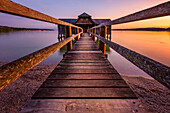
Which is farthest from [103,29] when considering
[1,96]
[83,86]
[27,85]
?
[1,96]

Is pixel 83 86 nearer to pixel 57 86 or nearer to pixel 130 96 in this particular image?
pixel 57 86

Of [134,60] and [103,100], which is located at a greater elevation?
[134,60]

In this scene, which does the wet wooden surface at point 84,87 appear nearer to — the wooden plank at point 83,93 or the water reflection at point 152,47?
the wooden plank at point 83,93

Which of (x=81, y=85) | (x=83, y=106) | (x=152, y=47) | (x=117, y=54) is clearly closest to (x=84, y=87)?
(x=81, y=85)

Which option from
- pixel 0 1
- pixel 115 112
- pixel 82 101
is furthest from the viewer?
pixel 82 101

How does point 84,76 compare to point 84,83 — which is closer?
point 84,83

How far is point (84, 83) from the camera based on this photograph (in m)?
1.75

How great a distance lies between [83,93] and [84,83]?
29 cm

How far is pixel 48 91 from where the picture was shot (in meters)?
1.51

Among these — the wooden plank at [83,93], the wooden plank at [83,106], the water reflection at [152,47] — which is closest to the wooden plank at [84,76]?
the wooden plank at [83,93]

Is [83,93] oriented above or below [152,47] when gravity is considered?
above

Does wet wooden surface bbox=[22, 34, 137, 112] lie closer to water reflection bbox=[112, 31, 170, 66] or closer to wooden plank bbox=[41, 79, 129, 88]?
wooden plank bbox=[41, 79, 129, 88]

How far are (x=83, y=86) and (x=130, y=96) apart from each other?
2.43 feet

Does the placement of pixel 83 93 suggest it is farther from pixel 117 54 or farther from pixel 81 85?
pixel 117 54
